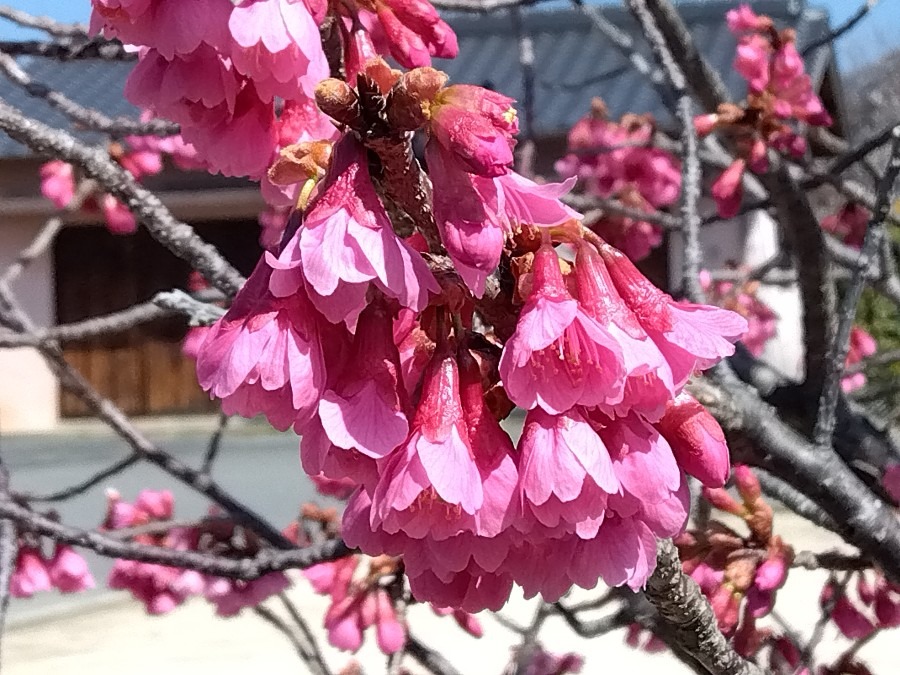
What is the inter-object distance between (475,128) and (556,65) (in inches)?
408

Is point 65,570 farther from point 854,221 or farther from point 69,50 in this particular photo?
point 854,221

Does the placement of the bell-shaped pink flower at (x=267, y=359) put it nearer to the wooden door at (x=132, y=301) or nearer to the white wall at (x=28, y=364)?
the wooden door at (x=132, y=301)

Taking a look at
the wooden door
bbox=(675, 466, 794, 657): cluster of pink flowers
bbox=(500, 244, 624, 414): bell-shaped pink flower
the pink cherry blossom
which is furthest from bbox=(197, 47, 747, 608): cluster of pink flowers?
the wooden door

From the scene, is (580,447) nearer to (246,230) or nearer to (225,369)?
(225,369)

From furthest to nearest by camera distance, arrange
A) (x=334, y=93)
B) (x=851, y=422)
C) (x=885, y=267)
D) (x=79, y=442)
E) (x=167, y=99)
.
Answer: (x=79, y=442), (x=885, y=267), (x=851, y=422), (x=167, y=99), (x=334, y=93)

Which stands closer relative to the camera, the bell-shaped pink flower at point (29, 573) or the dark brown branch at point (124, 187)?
the dark brown branch at point (124, 187)

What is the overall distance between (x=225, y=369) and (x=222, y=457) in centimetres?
843

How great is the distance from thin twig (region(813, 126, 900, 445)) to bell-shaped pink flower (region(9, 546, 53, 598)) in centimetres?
172

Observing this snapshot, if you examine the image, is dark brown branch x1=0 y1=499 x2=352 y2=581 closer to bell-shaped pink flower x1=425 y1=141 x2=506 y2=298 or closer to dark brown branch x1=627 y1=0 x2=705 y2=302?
dark brown branch x1=627 y1=0 x2=705 y2=302

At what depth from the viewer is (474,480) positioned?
1.59 ft

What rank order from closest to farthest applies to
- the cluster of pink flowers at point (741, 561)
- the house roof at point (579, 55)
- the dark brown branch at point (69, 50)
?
1. the cluster of pink flowers at point (741, 561)
2. the dark brown branch at point (69, 50)
3. the house roof at point (579, 55)

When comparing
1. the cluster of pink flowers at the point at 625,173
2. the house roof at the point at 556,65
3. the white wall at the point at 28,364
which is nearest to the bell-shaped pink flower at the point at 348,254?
the cluster of pink flowers at the point at 625,173

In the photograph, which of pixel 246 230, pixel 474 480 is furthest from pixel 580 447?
pixel 246 230

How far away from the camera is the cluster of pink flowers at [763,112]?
5.05ft
